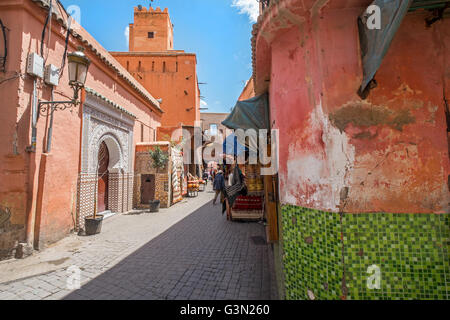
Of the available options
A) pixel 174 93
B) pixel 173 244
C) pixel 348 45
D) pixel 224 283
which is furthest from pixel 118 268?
pixel 174 93

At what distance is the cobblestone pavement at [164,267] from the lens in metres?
3.12

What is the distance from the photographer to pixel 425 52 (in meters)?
2.00

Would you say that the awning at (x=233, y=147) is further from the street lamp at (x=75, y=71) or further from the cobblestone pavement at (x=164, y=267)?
the street lamp at (x=75, y=71)

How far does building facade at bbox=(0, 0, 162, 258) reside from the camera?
172 inches

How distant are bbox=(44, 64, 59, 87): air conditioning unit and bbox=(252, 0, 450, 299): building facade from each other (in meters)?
5.63

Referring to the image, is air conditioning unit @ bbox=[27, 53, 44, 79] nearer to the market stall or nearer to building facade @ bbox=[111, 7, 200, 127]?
the market stall

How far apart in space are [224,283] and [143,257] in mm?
2057

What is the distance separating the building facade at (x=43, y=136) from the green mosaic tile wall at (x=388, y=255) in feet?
19.6

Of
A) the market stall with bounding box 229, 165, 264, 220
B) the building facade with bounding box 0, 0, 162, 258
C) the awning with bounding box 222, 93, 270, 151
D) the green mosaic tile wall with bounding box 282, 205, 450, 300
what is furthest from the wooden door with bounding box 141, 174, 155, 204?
the green mosaic tile wall with bounding box 282, 205, 450, 300

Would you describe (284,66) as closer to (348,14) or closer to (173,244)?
(348,14)

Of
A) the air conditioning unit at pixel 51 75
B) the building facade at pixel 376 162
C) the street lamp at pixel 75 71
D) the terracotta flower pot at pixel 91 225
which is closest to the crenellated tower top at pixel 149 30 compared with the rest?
the air conditioning unit at pixel 51 75

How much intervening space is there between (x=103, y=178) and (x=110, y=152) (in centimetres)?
110

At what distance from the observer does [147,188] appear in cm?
1002

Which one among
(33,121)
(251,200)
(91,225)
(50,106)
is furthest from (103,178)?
(251,200)
